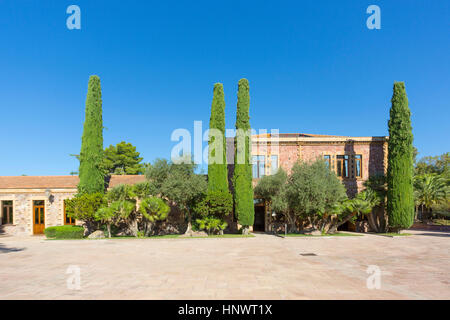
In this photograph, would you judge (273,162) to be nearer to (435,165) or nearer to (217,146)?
(217,146)

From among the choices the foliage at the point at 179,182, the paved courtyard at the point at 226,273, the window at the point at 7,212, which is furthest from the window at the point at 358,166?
the window at the point at 7,212

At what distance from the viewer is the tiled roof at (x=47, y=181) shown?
2425 cm

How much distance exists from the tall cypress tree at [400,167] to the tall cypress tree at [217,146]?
1400 centimetres

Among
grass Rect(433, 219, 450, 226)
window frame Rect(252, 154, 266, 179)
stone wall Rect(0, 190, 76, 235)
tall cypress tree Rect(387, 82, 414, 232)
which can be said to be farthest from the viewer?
grass Rect(433, 219, 450, 226)

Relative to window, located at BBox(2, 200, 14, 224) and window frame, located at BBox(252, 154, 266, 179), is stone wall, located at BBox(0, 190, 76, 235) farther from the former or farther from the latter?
window frame, located at BBox(252, 154, 266, 179)

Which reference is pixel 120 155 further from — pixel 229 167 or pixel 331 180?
pixel 331 180

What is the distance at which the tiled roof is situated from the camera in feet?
79.6

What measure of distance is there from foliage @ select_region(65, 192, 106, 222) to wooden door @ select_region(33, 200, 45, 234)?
492 cm

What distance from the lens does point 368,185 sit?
80.2ft

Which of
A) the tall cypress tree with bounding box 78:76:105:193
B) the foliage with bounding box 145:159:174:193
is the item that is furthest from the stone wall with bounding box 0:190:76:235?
the foliage with bounding box 145:159:174:193

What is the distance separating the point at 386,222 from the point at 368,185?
357 cm

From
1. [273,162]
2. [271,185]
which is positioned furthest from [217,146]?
[273,162]

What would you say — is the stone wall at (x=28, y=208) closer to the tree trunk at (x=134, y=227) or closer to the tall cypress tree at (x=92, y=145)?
the tall cypress tree at (x=92, y=145)
